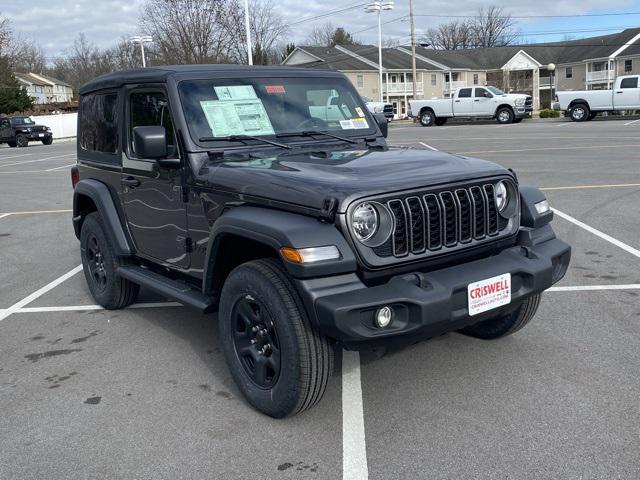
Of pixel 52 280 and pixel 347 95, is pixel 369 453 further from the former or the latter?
pixel 52 280

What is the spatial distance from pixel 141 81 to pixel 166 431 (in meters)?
2.55

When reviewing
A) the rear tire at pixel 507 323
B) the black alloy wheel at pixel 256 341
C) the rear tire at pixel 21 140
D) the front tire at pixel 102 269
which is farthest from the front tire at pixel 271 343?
the rear tire at pixel 21 140

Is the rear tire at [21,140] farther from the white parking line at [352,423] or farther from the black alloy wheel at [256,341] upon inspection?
the black alloy wheel at [256,341]

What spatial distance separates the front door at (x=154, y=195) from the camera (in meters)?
4.34

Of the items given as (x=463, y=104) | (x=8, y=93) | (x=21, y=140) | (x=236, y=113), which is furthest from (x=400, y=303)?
(x=8, y=93)

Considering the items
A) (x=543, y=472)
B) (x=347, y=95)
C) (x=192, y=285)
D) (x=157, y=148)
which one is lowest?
(x=543, y=472)

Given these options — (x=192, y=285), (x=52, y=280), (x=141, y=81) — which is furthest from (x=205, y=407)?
(x=52, y=280)

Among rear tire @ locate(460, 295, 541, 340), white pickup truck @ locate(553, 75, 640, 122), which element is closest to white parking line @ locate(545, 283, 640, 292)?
rear tire @ locate(460, 295, 541, 340)

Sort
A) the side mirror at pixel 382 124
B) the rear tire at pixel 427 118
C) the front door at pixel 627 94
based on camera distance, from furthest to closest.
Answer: the rear tire at pixel 427 118 → the front door at pixel 627 94 → the side mirror at pixel 382 124

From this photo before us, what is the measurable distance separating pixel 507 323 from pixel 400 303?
5.26ft

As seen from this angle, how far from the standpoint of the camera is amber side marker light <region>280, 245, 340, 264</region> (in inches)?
122

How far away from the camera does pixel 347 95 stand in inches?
200

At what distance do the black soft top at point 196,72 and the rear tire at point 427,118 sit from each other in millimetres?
31822

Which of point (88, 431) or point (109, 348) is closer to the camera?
point (88, 431)
